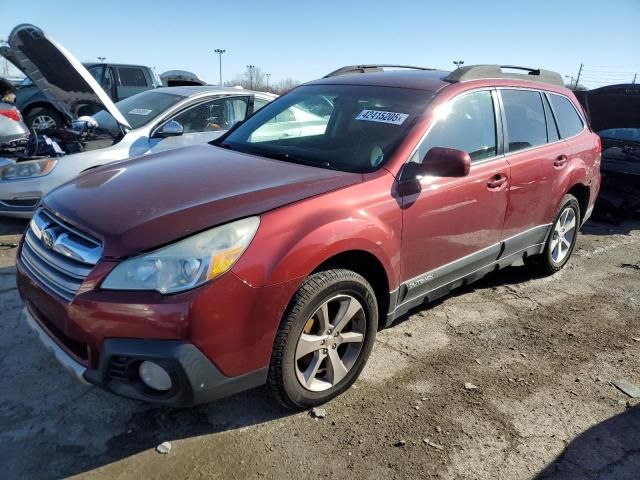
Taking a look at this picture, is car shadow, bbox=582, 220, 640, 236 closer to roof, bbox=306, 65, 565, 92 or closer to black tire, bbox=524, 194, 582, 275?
black tire, bbox=524, 194, 582, 275

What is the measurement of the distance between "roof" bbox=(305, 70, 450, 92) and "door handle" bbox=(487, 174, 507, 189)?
2.35 ft

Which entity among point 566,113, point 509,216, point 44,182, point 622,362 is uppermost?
point 566,113

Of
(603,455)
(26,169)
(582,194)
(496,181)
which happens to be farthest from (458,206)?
(26,169)

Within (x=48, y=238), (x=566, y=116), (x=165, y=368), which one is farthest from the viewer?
(x=566, y=116)

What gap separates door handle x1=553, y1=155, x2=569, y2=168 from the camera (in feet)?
13.4

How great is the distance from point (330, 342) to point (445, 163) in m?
1.17

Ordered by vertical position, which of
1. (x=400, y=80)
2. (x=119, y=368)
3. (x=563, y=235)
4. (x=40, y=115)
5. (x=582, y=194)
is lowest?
(x=40, y=115)

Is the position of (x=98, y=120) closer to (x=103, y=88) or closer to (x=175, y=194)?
(x=175, y=194)

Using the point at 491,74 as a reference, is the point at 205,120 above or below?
below

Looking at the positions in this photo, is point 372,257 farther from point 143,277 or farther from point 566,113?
point 566,113

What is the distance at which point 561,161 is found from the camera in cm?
417

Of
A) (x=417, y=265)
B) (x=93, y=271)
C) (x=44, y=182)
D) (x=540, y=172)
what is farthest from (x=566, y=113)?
(x=44, y=182)

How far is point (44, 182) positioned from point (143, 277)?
A: 3.71 m

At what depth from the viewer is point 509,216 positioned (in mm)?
3666
